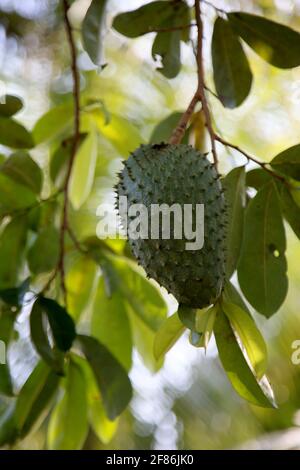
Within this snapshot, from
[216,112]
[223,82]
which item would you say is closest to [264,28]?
[223,82]

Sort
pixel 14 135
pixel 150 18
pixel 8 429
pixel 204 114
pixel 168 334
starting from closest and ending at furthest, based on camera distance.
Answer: pixel 204 114, pixel 168 334, pixel 150 18, pixel 8 429, pixel 14 135

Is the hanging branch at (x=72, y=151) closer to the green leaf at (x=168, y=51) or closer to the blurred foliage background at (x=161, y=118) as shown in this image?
the green leaf at (x=168, y=51)

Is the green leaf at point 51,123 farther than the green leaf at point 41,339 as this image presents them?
Yes

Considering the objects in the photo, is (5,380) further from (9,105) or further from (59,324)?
(9,105)

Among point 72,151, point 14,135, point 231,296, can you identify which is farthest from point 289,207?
point 14,135

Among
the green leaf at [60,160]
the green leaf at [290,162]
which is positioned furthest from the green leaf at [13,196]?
the green leaf at [290,162]

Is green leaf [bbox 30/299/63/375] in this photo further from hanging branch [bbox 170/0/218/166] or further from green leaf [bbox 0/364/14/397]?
hanging branch [bbox 170/0/218/166]
